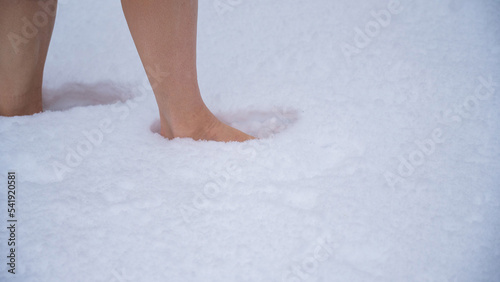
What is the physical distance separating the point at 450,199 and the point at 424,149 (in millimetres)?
124

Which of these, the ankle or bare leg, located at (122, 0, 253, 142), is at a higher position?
bare leg, located at (122, 0, 253, 142)

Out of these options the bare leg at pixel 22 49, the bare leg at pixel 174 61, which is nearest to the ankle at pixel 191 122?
the bare leg at pixel 174 61

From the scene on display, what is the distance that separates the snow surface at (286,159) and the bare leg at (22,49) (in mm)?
64

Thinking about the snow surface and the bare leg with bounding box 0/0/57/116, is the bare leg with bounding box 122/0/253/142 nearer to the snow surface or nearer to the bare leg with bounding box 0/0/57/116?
the snow surface

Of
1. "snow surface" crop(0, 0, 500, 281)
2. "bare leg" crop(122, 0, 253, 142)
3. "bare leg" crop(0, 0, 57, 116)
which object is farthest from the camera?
"bare leg" crop(0, 0, 57, 116)

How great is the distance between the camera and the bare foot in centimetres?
75

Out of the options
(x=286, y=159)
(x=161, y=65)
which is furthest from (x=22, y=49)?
(x=286, y=159)

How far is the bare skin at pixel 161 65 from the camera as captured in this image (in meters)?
0.66

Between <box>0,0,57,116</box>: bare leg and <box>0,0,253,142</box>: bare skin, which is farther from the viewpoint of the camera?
<box>0,0,57,116</box>: bare leg

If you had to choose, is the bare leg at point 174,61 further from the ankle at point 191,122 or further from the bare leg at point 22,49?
the bare leg at point 22,49

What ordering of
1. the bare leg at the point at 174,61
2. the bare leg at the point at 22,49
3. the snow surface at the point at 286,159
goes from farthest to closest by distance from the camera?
the bare leg at the point at 22,49 → the bare leg at the point at 174,61 → the snow surface at the point at 286,159

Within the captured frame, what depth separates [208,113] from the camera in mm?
763

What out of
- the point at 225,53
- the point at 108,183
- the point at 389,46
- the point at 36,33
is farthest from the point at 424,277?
the point at 36,33

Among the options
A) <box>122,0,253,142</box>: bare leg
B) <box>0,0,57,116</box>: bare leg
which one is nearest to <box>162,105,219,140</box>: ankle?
<box>122,0,253,142</box>: bare leg
